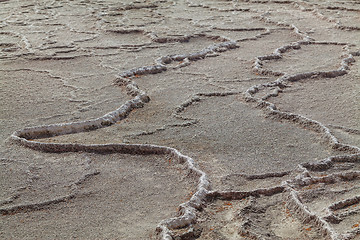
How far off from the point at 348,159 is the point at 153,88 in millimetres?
2497

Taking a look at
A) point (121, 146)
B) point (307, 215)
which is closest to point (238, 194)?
point (307, 215)

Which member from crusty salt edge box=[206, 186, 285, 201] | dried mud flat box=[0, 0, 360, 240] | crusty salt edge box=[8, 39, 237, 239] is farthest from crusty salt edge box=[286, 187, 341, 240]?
crusty salt edge box=[8, 39, 237, 239]

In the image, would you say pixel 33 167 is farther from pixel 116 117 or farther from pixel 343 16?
pixel 343 16

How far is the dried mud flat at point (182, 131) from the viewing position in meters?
3.17

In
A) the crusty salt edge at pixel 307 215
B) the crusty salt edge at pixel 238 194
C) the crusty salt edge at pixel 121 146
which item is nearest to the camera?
the crusty salt edge at pixel 307 215

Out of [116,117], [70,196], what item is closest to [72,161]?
[70,196]

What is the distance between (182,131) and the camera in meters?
4.51

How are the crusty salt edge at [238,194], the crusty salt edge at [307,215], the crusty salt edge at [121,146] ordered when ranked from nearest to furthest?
the crusty salt edge at [307,215]
the crusty salt edge at [121,146]
the crusty salt edge at [238,194]

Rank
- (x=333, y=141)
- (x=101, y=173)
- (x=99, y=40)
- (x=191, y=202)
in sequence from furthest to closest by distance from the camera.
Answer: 1. (x=99, y=40)
2. (x=333, y=141)
3. (x=101, y=173)
4. (x=191, y=202)

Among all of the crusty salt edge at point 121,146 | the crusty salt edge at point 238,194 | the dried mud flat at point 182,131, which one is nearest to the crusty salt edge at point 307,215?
the dried mud flat at point 182,131

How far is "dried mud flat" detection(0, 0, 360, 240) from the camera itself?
317 cm

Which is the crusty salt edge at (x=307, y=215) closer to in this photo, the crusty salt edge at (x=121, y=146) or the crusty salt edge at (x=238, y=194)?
the crusty salt edge at (x=238, y=194)

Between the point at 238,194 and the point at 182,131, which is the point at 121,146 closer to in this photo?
the point at 182,131

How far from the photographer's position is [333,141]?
411 cm
